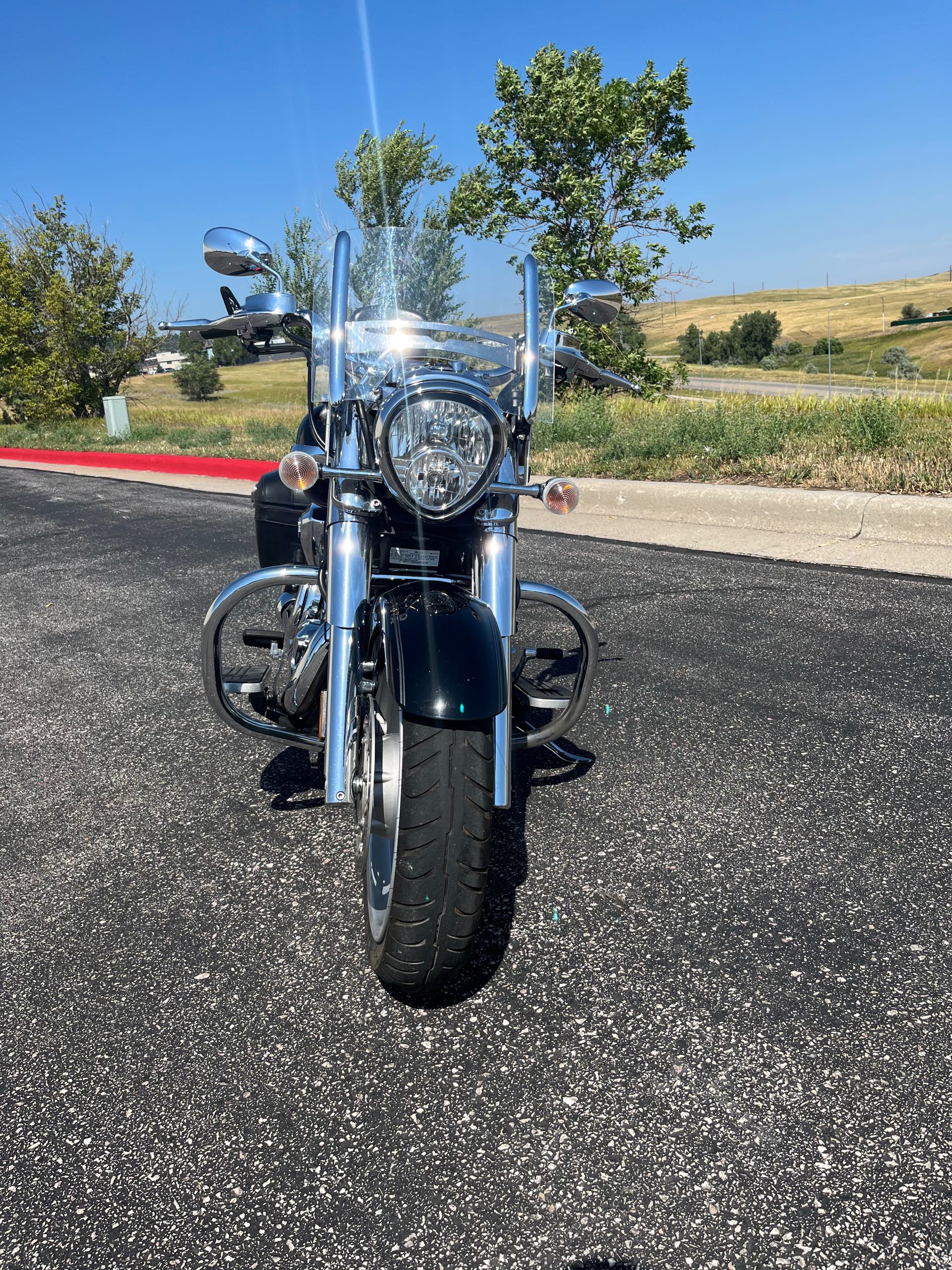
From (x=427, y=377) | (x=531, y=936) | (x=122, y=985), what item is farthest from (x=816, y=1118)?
(x=427, y=377)

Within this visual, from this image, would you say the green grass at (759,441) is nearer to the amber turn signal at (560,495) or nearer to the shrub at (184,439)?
the shrub at (184,439)

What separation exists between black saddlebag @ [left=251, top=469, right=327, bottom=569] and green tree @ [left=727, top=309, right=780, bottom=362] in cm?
6440

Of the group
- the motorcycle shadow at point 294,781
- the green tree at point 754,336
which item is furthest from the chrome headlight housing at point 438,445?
the green tree at point 754,336

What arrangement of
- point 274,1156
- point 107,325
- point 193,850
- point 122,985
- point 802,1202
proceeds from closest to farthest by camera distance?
point 802,1202, point 274,1156, point 122,985, point 193,850, point 107,325

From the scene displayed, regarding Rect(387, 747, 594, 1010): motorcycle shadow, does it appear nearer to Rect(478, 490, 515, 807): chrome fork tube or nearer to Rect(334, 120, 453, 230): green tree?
Rect(478, 490, 515, 807): chrome fork tube

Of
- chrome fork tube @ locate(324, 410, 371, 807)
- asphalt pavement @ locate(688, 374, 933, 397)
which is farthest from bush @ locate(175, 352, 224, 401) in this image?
chrome fork tube @ locate(324, 410, 371, 807)

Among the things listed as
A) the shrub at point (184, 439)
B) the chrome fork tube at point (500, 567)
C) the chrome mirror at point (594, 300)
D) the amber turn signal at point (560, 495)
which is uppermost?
the chrome mirror at point (594, 300)

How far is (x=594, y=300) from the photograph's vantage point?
3096mm

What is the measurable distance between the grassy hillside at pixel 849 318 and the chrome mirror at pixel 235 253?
96.8 ft

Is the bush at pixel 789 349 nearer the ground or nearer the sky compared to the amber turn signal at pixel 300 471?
nearer the sky

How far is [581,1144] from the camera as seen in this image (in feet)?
6.38

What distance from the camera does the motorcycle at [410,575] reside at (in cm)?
220

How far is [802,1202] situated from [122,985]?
165cm

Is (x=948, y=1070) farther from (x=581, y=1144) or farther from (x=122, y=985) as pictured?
(x=122, y=985)
